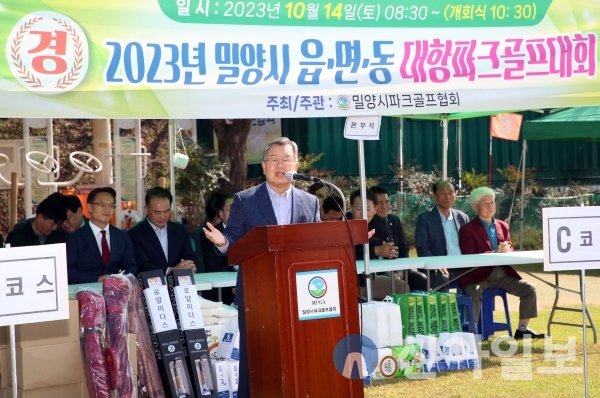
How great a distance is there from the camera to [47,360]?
16.5 ft

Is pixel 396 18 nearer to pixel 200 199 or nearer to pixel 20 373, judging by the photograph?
pixel 20 373

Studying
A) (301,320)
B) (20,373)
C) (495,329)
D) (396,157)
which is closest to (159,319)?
(20,373)

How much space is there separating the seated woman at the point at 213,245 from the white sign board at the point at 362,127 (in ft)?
6.34

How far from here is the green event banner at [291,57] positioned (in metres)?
5.09

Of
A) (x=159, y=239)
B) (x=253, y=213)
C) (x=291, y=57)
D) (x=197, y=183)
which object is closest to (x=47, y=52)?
(x=291, y=57)

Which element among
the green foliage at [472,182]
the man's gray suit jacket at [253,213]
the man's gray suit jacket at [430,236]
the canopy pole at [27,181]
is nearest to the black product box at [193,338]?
the man's gray suit jacket at [253,213]

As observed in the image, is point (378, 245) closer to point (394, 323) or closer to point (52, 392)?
point (394, 323)

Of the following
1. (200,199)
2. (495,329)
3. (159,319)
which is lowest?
(495,329)

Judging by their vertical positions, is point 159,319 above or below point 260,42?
below

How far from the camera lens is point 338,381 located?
382 cm

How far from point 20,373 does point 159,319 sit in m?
0.94

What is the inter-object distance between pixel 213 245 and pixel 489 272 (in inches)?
103

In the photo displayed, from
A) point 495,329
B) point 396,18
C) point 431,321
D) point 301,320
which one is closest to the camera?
point 301,320

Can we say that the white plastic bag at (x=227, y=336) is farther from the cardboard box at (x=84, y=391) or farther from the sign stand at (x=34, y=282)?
the sign stand at (x=34, y=282)
